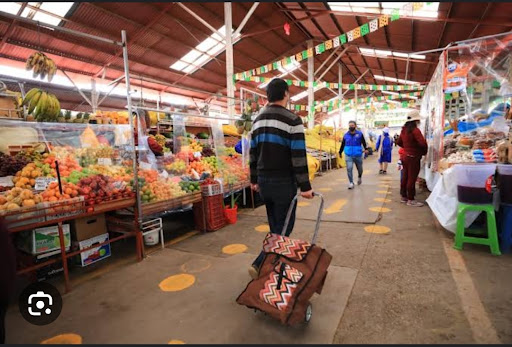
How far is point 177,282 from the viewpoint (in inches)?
107

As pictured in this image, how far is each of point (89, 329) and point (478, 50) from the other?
6220 millimetres

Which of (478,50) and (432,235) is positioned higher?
(478,50)

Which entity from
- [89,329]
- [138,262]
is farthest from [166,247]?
[89,329]

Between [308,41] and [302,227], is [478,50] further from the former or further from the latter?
[308,41]

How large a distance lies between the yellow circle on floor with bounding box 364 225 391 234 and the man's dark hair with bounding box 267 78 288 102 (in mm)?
2544

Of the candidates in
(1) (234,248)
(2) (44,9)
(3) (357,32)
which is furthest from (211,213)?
(2) (44,9)

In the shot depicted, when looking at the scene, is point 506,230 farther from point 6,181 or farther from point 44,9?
point 44,9

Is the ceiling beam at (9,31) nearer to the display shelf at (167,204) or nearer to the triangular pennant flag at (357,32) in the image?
the display shelf at (167,204)

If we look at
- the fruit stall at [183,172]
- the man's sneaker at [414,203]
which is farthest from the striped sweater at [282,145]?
the man's sneaker at [414,203]

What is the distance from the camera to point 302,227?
426 centimetres

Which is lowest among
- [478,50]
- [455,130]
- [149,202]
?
[149,202]

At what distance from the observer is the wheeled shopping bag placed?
1858 millimetres

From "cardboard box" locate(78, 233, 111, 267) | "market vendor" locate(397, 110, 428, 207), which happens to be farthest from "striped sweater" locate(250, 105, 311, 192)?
"market vendor" locate(397, 110, 428, 207)

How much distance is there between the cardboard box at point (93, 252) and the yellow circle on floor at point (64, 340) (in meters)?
1.16
